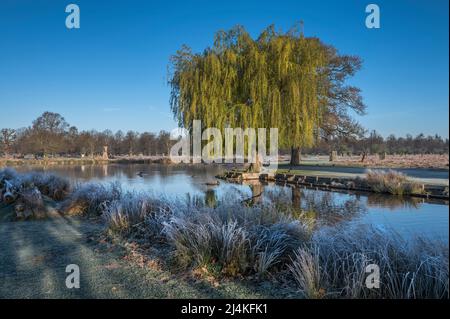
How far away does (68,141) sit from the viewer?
67500 mm

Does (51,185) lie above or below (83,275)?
above

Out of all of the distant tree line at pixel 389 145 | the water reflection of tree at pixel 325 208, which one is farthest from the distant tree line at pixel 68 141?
the water reflection of tree at pixel 325 208

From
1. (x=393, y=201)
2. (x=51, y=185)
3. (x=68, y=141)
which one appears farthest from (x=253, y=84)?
(x=68, y=141)

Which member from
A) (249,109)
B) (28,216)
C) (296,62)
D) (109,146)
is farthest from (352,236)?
(109,146)

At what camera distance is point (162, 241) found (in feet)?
18.6

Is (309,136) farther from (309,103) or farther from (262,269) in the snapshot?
(262,269)

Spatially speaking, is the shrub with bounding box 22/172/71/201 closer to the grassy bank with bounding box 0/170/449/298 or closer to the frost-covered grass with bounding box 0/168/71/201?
the frost-covered grass with bounding box 0/168/71/201

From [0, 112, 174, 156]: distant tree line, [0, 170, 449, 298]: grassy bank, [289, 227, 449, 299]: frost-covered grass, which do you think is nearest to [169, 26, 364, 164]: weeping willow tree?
[0, 170, 449, 298]: grassy bank

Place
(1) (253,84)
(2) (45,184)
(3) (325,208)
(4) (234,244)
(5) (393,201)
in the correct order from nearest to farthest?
(4) (234,244)
(3) (325,208)
(5) (393,201)
(2) (45,184)
(1) (253,84)

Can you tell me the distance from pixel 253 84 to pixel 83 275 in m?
16.8

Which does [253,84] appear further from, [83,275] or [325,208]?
[83,275]

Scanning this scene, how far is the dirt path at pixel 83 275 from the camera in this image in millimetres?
3645

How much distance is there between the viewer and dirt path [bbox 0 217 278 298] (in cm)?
364

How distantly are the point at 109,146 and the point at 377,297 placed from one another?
79.7 meters
